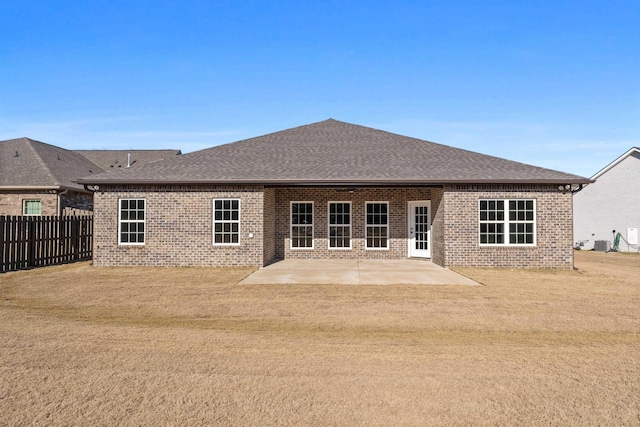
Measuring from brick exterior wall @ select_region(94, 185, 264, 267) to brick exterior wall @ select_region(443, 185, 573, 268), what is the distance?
6.88 m

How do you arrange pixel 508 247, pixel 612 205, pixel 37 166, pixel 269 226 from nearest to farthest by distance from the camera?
1. pixel 508 247
2. pixel 269 226
3. pixel 37 166
4. pixel 612 205

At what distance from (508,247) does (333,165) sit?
23.3ft

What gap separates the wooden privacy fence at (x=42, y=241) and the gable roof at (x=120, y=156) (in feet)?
48.7

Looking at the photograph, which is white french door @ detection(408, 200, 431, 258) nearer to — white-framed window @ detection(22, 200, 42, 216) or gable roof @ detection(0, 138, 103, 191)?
gable roof @ detection(0, 138, 103, 191)

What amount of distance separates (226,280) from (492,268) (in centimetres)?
915

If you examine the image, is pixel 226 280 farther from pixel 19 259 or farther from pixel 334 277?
pixel 19 259

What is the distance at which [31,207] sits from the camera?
2066cm

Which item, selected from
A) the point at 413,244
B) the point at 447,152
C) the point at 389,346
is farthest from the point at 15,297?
the point at 447,152

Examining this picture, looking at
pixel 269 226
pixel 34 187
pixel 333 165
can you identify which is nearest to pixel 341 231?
pixel 333 165

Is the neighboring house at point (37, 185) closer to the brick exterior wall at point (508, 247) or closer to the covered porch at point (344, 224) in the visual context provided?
the covered porch at point (344, 224)

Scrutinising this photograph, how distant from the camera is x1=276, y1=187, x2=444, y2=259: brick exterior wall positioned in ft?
58.3

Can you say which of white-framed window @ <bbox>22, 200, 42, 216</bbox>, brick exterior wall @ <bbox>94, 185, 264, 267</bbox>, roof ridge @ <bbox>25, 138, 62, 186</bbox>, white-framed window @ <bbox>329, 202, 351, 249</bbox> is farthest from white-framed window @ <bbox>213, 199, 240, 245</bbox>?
white-framed window @ <bbox>22, 200, 42, 216</bbox>

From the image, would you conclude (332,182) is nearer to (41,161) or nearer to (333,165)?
(333,165)

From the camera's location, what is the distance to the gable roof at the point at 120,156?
105 feet
